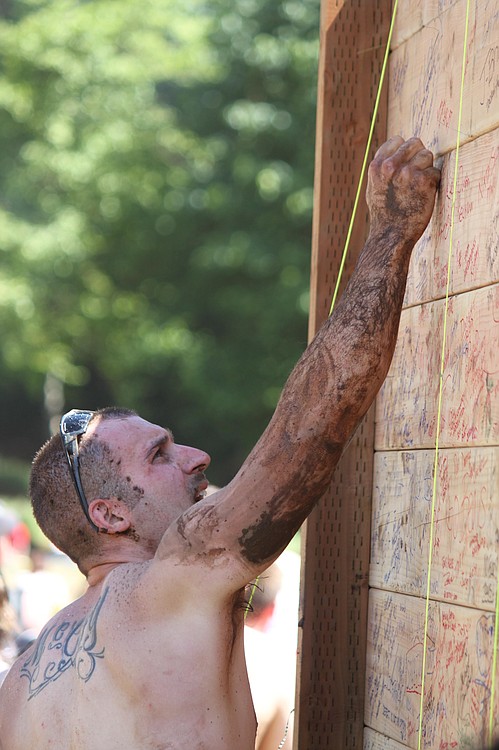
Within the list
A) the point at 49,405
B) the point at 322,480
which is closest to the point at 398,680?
the point at 322,480

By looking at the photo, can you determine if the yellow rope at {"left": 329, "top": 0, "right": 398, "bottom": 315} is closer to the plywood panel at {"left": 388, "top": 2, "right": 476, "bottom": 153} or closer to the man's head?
the plywood panel at {"left": 388, "top": 2, "right": 476, "bottom": 153}

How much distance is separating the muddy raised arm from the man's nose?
51cm

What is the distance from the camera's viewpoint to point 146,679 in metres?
2.43

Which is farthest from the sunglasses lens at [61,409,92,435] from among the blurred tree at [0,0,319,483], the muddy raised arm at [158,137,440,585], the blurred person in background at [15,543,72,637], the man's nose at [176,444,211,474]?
the blurred tree at [0,0,319,483]

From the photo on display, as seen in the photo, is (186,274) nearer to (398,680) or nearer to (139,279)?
(139,279)

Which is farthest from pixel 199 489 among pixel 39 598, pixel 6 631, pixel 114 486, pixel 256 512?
pixel 39 598

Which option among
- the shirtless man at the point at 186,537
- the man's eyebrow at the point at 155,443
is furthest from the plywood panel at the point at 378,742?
the man's eyebrow at the point at 155,443

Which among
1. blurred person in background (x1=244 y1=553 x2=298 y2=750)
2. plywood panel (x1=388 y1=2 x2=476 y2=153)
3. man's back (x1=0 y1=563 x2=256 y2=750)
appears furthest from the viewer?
blurred person in background (x1=244 y1=553 x2=298 y2=750)

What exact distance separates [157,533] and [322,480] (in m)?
0.70

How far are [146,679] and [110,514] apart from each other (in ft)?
1.75

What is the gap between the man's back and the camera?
242cm

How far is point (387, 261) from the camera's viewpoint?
7.81 feet

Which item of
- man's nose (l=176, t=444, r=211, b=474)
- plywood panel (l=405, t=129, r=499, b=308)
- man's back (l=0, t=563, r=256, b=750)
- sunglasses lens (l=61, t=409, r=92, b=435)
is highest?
plywood panel (l=405, t=129, r=499, b=308)

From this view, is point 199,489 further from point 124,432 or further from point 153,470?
point 124,432
